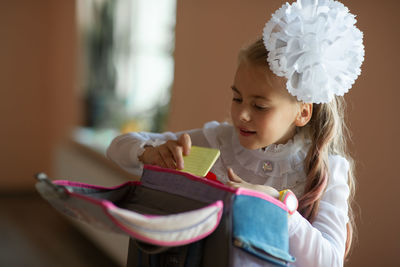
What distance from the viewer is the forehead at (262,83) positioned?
0.96 metres

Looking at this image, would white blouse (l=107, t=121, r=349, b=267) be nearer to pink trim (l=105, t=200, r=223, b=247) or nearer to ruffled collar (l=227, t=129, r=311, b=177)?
ruffled collar (l=227, t=129, r=311, b=177)

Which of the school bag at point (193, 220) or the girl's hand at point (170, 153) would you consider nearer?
the school bag at point (193, 220)

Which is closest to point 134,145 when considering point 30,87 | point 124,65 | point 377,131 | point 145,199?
point 145,199

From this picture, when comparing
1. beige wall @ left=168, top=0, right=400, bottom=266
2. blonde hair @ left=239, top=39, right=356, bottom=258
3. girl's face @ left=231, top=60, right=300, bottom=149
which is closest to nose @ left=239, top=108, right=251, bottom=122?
girl's face @ left=231, top=60, right=300, bottom=149

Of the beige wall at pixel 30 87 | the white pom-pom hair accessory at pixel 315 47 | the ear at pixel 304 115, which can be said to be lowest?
the beige wall at pixel 30 87

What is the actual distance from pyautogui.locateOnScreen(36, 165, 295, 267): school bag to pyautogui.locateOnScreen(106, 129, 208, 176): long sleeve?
0.93 feet

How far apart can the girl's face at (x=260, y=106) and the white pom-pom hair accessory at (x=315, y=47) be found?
72 millimetres

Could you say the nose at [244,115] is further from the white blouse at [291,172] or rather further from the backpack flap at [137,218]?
the backpack flap at [137,218]

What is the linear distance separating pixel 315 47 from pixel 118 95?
9.27 feet

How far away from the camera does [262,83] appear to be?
96 centimetres

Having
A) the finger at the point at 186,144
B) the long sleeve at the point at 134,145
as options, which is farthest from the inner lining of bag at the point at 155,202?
the long sleeve at the point at 134,145

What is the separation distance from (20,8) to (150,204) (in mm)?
3845

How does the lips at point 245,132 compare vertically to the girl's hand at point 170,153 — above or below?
above

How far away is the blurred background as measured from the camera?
4.21 ft
